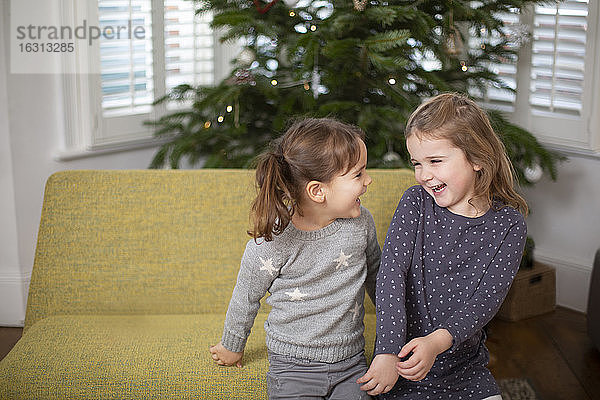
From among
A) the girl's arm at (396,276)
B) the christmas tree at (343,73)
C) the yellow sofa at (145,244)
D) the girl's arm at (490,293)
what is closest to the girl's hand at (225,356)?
the yellow sofa at (145,244)

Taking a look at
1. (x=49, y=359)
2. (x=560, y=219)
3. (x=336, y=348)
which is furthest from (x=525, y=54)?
(x=49, y=359)

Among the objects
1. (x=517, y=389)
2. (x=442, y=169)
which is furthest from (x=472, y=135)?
(x=517, y=389)

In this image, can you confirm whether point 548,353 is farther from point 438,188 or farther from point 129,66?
point 129,66

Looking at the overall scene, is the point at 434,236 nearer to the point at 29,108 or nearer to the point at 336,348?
the point at 336,348

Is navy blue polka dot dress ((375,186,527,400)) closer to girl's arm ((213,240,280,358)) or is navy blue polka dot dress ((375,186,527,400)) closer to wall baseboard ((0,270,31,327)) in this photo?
girl's arm ((213,240,280,358))

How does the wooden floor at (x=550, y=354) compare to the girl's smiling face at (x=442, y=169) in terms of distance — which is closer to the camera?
the girl's smiling face at (x=442, y=169)

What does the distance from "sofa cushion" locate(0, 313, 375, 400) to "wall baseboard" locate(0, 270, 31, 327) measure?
115 centimetres

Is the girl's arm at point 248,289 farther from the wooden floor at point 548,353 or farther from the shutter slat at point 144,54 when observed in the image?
the shutter slat at point 144,54

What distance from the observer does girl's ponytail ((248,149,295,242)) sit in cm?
162

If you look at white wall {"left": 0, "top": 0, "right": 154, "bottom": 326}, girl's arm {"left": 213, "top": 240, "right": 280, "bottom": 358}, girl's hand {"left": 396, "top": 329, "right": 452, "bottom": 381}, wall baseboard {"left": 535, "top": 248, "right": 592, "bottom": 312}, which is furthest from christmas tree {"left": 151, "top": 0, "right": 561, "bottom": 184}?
girl's hand {"left": 396, "top": 329, "right": 452, "bottom": 381}

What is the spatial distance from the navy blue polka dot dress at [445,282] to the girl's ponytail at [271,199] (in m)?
0.29

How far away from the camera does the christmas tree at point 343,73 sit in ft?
8.27

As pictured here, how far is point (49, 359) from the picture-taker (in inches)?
70.6

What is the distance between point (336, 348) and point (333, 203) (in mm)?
359
